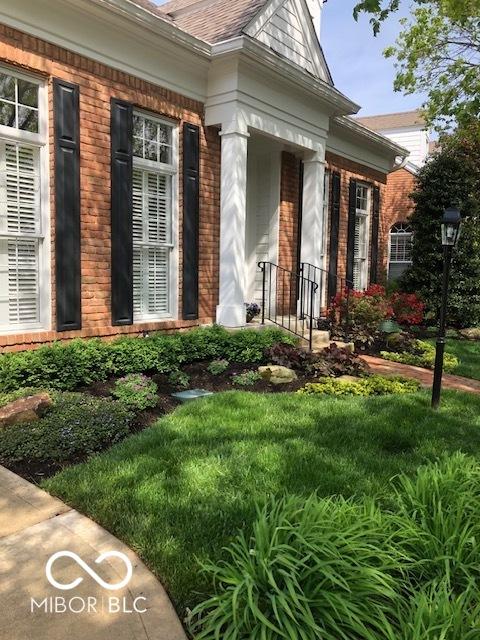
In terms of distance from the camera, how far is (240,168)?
7281 millimetres

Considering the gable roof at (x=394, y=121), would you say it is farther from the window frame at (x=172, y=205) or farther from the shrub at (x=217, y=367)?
the shrub at (x=217, y=367)

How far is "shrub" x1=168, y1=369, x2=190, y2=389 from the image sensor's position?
5684 millimetres

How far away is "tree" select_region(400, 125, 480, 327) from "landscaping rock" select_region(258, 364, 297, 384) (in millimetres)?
6783

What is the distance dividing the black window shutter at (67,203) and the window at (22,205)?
15 cm

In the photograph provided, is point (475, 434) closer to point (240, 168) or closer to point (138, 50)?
point (240, 168)

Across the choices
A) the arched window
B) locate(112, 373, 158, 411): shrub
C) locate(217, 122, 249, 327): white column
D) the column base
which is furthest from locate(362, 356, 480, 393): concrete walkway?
the arched window

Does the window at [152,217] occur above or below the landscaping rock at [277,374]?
above

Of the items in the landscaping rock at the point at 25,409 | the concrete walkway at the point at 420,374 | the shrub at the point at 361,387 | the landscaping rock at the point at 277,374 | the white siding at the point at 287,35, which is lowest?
the concrete walkway at the point at 420,374

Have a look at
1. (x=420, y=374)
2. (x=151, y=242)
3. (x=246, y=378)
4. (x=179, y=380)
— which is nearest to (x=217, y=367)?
(x=246, y=378)

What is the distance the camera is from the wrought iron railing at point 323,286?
9.07 metres

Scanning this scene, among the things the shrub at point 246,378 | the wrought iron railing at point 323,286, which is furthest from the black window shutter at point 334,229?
the shrub at point 246,378

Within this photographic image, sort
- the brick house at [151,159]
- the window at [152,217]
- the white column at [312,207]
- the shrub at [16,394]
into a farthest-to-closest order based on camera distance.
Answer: the white column at [312,207], the window at [152,217], the brick house at [151,159], the shrub at [16,394]

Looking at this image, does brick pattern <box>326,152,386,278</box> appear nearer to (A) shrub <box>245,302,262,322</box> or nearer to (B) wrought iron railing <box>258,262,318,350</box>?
(B) wrought iron railing <box>258,262,318,350</box>

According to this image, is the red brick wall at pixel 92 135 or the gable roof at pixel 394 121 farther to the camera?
the gable roof at pixel 394 121
